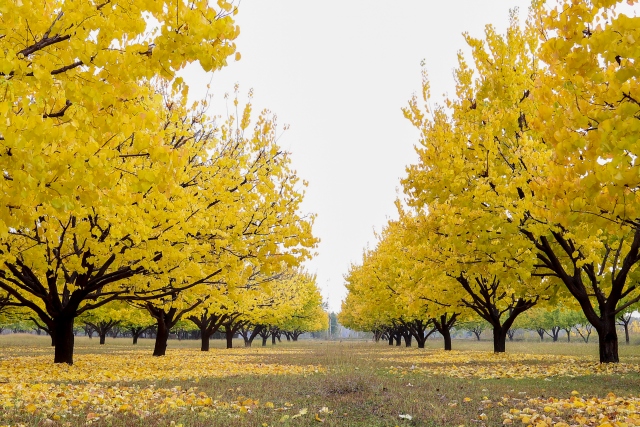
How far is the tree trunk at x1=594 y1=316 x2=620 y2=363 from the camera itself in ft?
41.7

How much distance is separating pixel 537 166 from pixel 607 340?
6.87 m

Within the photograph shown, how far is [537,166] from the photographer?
9.43 metres

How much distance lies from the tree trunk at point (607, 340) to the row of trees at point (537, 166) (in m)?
0.03

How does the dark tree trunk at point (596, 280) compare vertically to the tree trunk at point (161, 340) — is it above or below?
above

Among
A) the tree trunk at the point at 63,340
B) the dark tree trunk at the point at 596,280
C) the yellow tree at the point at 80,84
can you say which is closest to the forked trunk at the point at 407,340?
the dark tree trunk at the point at 596,280

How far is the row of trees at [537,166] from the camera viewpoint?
472 cm

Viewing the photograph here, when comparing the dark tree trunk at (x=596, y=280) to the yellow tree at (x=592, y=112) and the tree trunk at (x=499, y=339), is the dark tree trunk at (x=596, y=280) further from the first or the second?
the tree trunk at (x=499, y=339)

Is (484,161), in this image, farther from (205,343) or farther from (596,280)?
(205,343)

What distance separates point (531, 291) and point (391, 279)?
12105 millimetres

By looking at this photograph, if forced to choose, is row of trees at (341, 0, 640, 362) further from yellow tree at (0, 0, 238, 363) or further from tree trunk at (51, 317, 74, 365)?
tree trunk at (51, 317, 74, 365)

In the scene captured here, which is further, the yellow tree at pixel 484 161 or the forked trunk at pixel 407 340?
the forked trunk at pixel 407 340

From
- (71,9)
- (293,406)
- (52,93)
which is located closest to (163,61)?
(71,9)

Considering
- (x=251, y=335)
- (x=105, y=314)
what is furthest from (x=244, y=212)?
(x=251, y=335)

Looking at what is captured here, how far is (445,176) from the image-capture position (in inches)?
419
